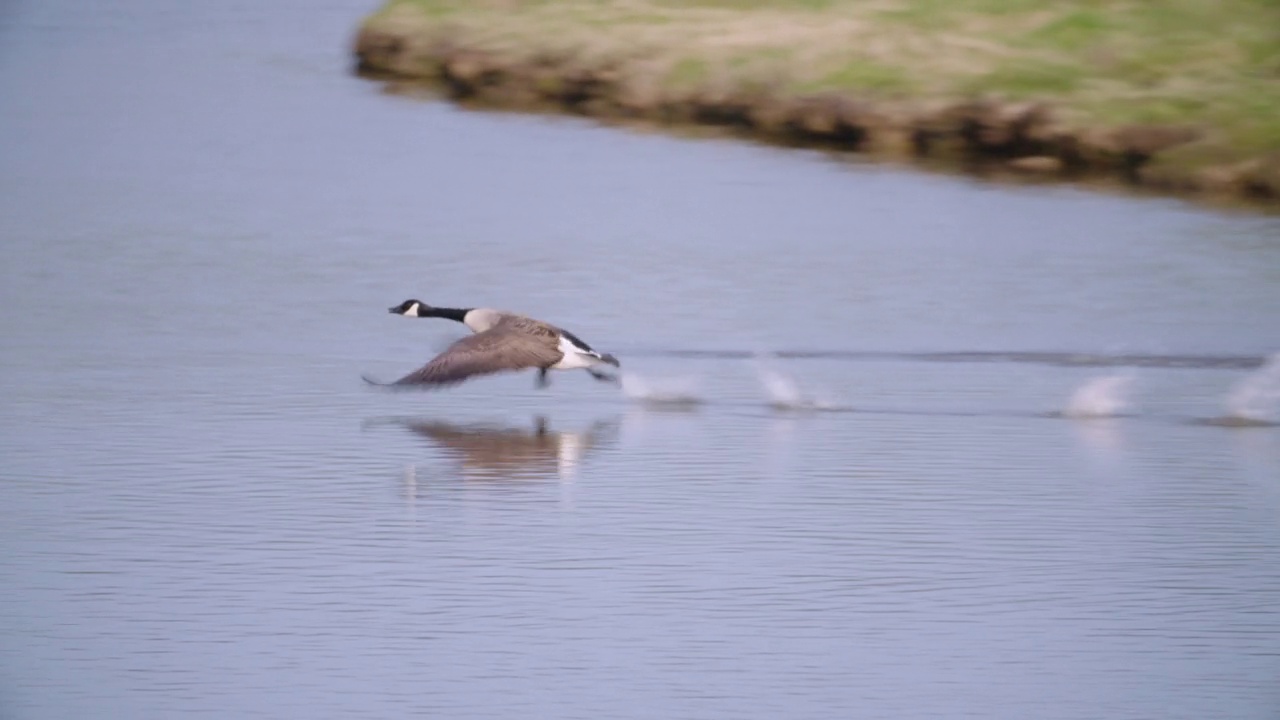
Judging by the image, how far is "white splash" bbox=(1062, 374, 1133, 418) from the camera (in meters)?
12.3

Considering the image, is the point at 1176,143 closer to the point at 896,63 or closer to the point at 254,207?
the point at 896,63

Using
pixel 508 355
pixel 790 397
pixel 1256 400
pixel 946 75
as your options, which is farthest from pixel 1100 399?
pixel 946 75

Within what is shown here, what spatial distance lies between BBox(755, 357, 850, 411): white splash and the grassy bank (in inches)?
340

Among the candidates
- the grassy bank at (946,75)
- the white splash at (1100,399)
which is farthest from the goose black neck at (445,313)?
the grassy bank at (946,75)

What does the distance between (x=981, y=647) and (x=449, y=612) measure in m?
1.87

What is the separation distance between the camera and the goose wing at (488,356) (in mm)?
11852

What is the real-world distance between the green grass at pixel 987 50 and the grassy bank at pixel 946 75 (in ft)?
0.07

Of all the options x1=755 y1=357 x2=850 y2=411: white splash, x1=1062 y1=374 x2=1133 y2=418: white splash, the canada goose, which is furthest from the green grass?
the canada goose

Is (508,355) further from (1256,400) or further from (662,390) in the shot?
(1256,400)

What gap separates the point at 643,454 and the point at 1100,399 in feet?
8.73

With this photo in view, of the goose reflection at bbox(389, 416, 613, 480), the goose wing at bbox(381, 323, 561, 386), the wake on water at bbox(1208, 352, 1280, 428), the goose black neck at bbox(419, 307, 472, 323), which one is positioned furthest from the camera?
the goose black neck at bbox(419, 307, 472, 323)

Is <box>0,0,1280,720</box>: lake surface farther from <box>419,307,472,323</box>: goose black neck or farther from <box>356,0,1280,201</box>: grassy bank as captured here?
<box>356,0,1280,201</box>: grassy bank

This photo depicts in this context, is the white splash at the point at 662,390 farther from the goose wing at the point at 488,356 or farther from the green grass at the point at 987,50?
the green grass at the point at 987,50

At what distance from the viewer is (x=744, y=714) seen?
7.69 metres
